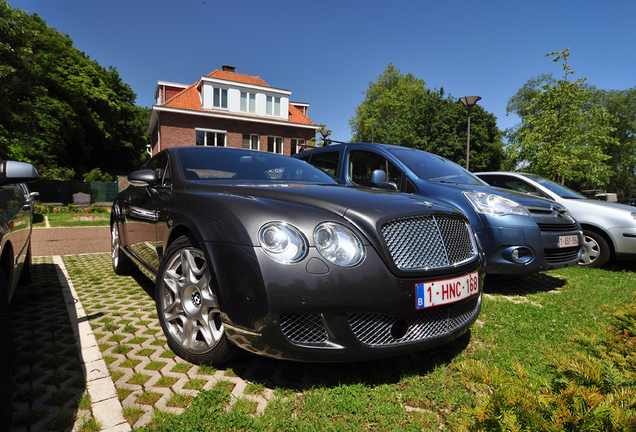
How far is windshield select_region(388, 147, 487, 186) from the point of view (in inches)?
188

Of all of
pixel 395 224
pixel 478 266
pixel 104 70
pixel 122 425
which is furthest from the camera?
pixel 104 70

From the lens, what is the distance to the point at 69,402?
1.95 meters

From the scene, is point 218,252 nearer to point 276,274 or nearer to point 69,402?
point 276,274

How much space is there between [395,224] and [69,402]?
1.99m

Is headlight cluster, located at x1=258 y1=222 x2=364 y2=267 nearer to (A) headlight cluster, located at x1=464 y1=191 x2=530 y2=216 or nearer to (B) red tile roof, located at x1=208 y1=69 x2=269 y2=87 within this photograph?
(A) headlight cluster, located at x1=464 y1=191 x2=530 y2=216

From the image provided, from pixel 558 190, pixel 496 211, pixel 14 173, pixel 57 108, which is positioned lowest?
pixel 496 211

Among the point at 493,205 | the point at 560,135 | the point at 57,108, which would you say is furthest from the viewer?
the point at 57,108

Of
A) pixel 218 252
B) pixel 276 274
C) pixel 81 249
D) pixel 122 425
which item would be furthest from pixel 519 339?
pixel 81 249

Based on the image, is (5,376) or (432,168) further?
(432,168)

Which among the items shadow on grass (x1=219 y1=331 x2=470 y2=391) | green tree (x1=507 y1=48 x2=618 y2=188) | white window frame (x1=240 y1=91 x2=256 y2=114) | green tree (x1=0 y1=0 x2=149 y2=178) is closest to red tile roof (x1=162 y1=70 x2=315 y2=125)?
white window frame (x1=240 y1=91 x2=256 y2=114)

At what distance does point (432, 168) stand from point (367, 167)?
902mm

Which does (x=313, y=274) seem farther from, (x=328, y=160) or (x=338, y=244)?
(x=328, y=160)

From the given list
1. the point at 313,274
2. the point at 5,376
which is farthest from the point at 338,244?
the point at 5,376

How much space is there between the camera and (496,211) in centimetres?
412
